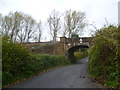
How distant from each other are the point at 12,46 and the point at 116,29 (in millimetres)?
5889

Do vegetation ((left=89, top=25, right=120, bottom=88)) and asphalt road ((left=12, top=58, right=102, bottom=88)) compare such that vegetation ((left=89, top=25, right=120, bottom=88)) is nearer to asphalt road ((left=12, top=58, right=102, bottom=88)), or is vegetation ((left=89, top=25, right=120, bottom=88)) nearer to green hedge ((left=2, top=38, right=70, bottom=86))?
asphalt road ((left=12, top=58, right=102, bottom=88))

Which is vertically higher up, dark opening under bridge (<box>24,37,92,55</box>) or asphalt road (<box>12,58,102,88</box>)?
dark opening under bridge (<box>24,37,92,55</box>)

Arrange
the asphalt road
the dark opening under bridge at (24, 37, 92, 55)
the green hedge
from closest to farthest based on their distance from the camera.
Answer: the asphalt road, the green hedge, the dark opening under bridge at (24, 37, 92, 55)

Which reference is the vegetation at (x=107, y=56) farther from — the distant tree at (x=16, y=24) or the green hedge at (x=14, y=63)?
the distant tree at (x=16, y=24)

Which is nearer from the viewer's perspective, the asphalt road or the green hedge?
the asphalt road

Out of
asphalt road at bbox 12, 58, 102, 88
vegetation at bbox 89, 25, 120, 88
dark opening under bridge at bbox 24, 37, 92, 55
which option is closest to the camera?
asphalt road at bbox 12, 58, 102, 88

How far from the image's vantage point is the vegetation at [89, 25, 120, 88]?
8711 mm

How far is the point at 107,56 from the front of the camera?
9.86 meters

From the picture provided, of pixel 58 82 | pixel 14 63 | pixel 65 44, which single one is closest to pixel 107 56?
pixel 58 82

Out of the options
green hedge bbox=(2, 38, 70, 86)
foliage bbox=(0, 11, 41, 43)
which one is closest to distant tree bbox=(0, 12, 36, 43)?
foliage bbox=(0, 11, 41, 43)

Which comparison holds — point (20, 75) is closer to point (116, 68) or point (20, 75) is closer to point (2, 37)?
point (2, 37)

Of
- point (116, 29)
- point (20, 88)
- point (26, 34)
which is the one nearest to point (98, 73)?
point (116, 29)

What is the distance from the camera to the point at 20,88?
7.84 meters

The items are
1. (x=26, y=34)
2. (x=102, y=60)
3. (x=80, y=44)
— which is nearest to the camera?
(x=102, y=60)
